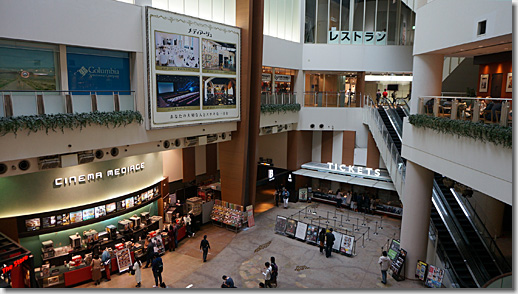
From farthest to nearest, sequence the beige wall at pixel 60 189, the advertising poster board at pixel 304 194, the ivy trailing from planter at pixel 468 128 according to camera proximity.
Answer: the advertising poster board at pixel 304 194 → the beige wall at pixel 60 189 → the ivy trailing from planter at pixel 468 128

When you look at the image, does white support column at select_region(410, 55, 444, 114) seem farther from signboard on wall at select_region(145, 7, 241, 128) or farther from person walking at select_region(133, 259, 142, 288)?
person walking at select_region(133, 259, 142, 288)

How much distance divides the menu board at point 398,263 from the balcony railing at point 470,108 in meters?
5.13

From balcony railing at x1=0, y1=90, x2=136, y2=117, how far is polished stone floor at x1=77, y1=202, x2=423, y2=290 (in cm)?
608

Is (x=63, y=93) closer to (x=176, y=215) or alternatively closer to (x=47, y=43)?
(x=47, y=43)

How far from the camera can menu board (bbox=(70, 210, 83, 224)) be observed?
1318 centimetres

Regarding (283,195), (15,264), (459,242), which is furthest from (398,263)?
(15,264)

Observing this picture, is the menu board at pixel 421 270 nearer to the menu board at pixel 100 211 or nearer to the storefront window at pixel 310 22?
the menu board at pixel 100 211

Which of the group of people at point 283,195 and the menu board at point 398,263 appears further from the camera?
the group of people at point 283,195

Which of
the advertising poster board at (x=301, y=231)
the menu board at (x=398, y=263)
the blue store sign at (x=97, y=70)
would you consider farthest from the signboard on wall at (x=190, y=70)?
the menu board at (x=398, y=263)

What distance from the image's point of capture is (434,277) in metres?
12.0

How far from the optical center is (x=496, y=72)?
13.6m

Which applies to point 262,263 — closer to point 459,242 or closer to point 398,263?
point 398,263

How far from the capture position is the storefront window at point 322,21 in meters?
23.8

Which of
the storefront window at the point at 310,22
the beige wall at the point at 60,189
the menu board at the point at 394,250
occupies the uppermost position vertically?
the storefront window at the point at 310,22
